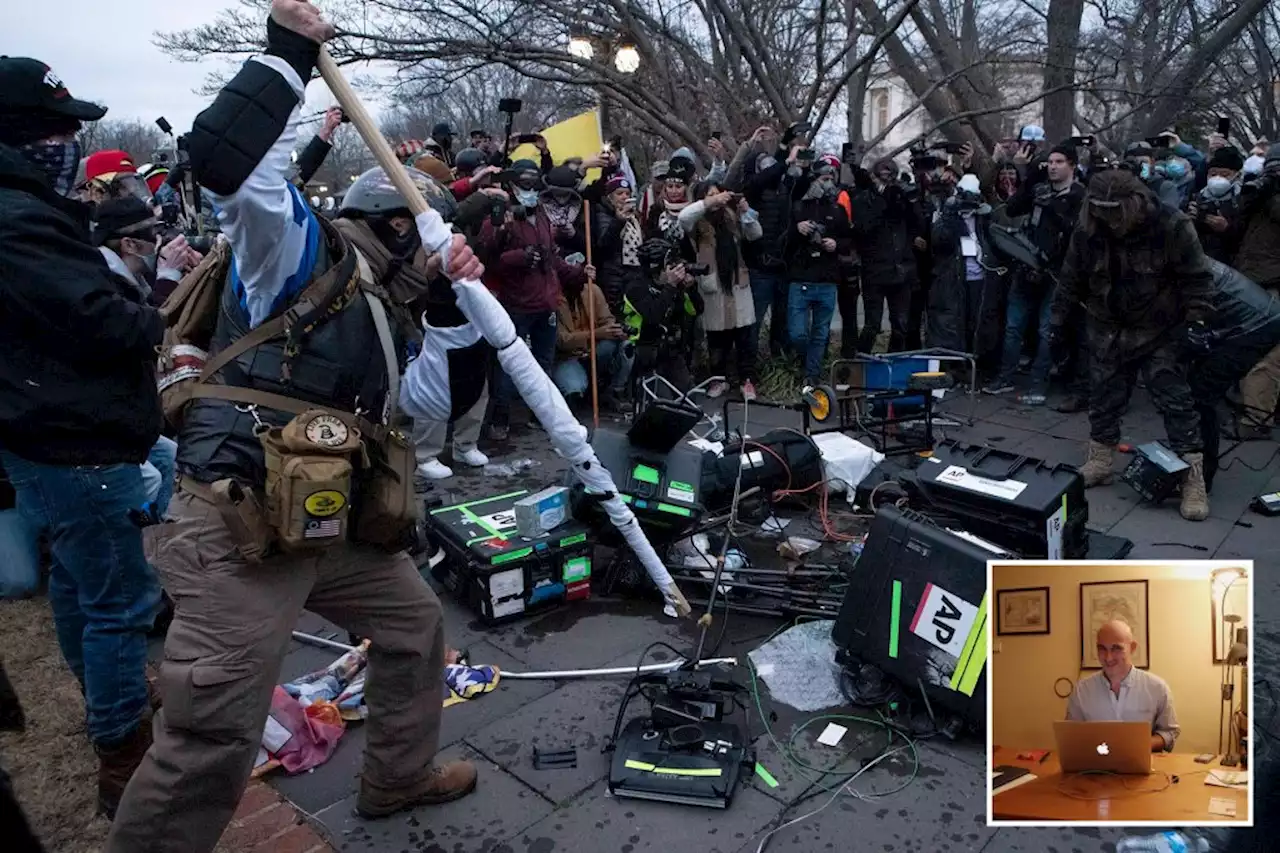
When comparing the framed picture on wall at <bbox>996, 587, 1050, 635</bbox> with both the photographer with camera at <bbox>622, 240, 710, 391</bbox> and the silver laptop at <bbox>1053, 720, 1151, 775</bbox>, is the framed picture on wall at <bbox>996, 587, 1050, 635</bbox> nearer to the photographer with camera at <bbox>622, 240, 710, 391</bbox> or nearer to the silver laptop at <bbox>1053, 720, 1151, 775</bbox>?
the silver laptop at <bbox>1053, 720, 1151, 775</bbox>

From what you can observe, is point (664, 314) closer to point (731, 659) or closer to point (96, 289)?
point (731, 659)

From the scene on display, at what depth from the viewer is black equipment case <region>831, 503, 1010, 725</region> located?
3.36m

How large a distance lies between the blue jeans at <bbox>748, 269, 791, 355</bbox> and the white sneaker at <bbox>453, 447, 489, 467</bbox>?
3.11m

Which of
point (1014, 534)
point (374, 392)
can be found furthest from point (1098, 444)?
point (374, 392)

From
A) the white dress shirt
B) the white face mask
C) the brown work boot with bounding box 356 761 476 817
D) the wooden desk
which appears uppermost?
the white face mask

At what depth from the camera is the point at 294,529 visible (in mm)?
2332

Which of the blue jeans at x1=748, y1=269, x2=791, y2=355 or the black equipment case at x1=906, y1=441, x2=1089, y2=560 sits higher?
the blue jeans at x1=748, y1=269, x2=791, y2=355

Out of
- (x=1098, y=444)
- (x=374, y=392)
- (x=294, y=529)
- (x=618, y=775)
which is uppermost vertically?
(x=374, y=392)

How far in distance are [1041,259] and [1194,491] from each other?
2.86 m

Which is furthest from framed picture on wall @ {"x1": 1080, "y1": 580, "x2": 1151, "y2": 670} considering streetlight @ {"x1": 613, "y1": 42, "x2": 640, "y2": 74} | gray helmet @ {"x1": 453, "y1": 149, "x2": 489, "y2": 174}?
streetlight @ {"x1": 613, "y1": 42, "x2": 640, "y2": 74}

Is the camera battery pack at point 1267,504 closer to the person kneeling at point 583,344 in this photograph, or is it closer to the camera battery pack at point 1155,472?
the camera battery pack at point 1155,472

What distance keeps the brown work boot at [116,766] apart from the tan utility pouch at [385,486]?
4.00 feet

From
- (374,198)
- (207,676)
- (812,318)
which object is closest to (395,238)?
(374,198)

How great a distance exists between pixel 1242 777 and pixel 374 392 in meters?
2.36
